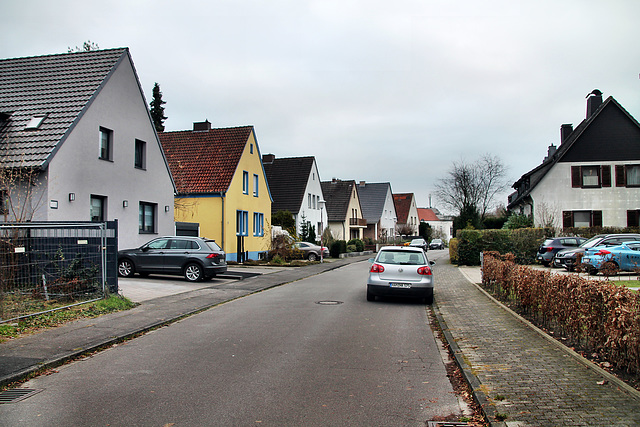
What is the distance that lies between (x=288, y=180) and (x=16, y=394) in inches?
1666

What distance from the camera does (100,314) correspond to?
436 inches

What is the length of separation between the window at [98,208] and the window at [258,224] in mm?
15798

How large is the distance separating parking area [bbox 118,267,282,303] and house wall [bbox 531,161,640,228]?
2475 cm

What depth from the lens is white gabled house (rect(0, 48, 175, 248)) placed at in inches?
623

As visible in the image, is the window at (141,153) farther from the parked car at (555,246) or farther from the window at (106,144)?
the parked car at (555,246)

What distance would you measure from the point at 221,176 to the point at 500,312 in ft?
72.0

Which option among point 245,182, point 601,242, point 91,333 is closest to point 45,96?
point 91,333

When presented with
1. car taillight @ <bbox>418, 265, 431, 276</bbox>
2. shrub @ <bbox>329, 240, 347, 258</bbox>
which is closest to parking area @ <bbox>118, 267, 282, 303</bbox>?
car taillight @ <bbox>418, 265, 431, 276</bbox>

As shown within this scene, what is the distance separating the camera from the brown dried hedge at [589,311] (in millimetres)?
5863

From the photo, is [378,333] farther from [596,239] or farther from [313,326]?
[596,239]

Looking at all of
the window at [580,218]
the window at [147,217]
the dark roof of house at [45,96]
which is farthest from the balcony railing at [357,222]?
the dark roof of house at [45,96]

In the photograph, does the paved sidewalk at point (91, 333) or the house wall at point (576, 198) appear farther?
the house wall at point (576, 198)

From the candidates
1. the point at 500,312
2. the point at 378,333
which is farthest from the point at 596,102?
the point at 378,333

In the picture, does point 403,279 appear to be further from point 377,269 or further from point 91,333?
point 91,333
